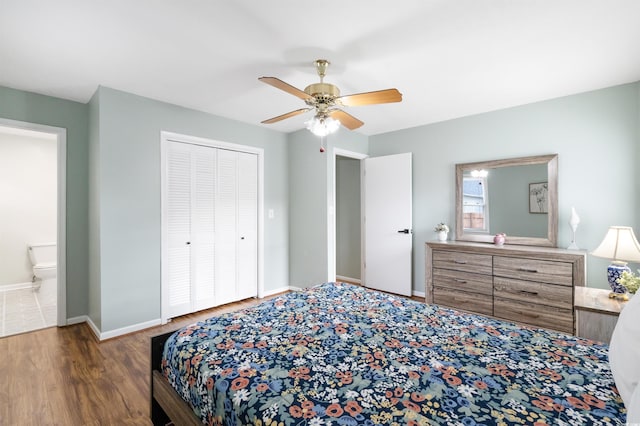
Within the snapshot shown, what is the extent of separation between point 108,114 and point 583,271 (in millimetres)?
4787

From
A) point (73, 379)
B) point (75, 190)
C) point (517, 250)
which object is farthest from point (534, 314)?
point (75, 190)

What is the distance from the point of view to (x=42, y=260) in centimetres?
488

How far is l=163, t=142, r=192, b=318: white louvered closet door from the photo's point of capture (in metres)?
3.45

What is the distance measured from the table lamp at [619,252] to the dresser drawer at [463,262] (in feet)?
3.36

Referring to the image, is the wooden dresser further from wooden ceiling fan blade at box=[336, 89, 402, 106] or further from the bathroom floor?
the bathroom floor

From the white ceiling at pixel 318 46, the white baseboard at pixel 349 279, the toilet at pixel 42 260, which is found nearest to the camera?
the white ceiling at pixel 318 46

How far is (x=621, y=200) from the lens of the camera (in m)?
2.95

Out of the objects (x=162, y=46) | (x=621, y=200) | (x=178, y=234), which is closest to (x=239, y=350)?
(x=162, y=46)

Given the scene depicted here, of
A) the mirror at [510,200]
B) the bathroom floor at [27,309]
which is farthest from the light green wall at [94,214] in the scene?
the mirror at [510,200]

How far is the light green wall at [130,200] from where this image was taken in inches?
117

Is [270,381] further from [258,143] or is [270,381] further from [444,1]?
[258,143]

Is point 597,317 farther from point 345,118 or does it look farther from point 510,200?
point 345,118

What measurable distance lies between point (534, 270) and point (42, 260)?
6.93m

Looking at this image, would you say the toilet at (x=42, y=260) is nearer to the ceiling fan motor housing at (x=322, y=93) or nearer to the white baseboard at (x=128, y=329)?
the white baseboard at (x=128, y=329)
